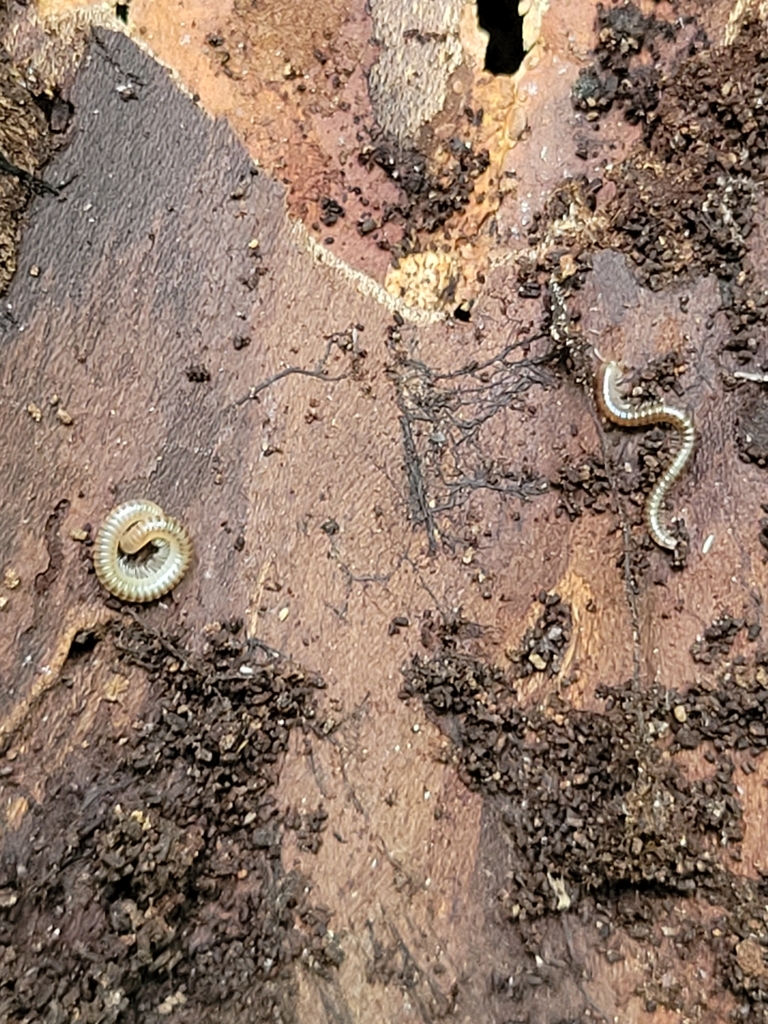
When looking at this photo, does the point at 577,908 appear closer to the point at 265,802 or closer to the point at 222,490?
the point at 265,802

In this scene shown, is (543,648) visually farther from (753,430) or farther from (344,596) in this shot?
(753,430)

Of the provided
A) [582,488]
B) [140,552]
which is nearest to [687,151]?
[582,488]

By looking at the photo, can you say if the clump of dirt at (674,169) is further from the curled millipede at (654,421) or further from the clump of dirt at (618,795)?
the clump of dirt at (618,795)

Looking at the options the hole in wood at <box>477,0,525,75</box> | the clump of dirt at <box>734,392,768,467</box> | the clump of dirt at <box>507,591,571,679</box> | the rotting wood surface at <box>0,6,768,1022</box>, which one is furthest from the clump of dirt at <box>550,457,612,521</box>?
the hole in wood at <box>477,0,525,75</box>

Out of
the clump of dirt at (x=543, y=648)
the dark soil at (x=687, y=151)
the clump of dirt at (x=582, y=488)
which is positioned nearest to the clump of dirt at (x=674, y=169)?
the dark soil at (x=687, y=151)

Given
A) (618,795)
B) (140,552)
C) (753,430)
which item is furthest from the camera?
(753,430)

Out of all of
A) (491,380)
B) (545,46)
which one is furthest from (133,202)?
(545,46)

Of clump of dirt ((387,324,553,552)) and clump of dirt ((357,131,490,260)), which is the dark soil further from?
clump of dirt ((387,324,553,552))
